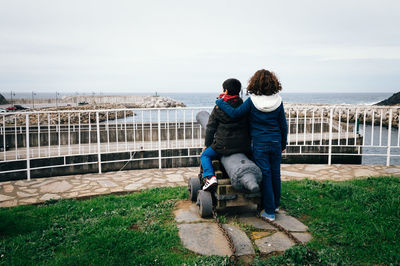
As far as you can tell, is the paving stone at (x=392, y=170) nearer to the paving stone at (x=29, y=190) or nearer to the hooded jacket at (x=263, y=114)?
the hooded jacket at (x=263, y=114)

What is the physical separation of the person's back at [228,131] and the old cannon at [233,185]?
4.0 inches

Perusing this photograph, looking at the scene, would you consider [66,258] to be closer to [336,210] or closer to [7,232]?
[7,232]

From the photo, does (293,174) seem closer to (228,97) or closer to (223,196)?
(223,196)

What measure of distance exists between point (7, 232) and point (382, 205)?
5.25 m

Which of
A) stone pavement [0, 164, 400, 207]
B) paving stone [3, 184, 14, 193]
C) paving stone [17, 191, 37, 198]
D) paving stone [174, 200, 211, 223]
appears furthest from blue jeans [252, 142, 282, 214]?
paving stone [3, 184, 14, 193]

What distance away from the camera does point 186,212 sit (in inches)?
172

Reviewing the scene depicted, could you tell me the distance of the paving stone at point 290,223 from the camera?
12.5ft

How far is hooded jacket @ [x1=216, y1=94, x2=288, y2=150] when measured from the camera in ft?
12.6

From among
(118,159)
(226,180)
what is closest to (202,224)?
(226,180)

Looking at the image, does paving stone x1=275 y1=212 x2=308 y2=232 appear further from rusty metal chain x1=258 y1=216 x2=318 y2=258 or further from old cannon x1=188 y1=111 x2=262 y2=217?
old cannon x1=188 y1=111 x2=262 y2=217

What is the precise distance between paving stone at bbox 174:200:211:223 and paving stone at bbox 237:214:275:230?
0.60 metres

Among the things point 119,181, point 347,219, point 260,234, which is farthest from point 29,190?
point 347,219

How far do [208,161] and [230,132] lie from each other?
1.73 ft

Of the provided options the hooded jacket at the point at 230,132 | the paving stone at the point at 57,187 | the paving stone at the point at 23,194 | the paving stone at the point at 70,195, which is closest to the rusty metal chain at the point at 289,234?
the hooded jacket at the point at 230,132
